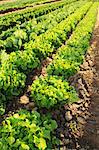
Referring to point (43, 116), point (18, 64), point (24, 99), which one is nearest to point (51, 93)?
point (43, 116)

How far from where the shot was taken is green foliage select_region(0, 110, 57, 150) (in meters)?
5.28

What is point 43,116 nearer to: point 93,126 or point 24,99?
point 93,126

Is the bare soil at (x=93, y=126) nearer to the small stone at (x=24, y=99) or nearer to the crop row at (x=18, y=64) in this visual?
the small stone at (x=24, y=99)

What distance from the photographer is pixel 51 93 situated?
294 inches

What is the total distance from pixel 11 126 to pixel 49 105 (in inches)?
71.7

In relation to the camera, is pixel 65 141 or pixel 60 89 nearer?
pixel 65 141

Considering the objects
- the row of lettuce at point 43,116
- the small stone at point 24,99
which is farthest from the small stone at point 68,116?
the small stone at point 24,99

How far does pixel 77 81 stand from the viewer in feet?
34.3

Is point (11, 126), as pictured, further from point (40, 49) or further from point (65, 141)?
point (40, 49)

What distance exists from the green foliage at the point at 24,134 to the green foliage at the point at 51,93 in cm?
128

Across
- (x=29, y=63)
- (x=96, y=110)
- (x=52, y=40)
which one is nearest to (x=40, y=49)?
(x=29, y=63)

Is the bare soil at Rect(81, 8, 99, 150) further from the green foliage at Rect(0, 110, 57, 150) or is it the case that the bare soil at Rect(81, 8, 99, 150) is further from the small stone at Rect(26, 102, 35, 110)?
the green foliage at Rect(0, 110, 57, 150)

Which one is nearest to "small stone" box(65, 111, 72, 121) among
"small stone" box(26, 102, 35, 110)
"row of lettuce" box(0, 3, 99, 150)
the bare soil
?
the bare soil

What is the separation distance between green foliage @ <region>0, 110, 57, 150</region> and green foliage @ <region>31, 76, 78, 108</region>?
1279mm
